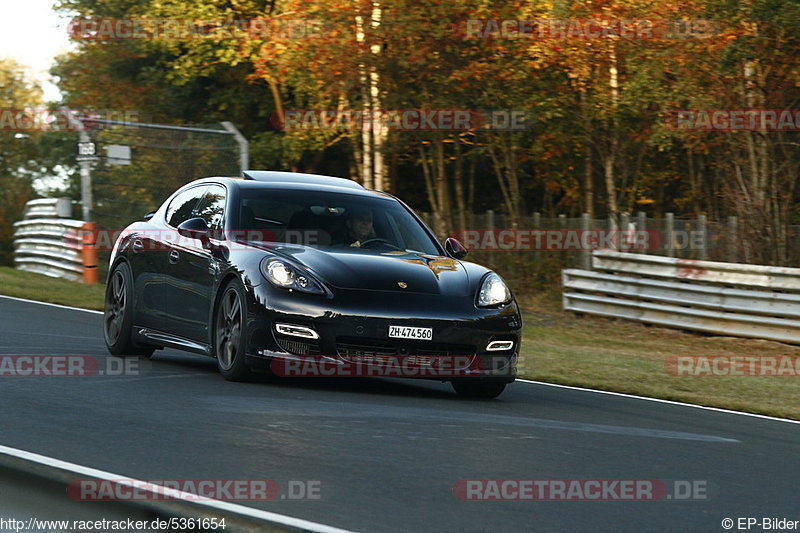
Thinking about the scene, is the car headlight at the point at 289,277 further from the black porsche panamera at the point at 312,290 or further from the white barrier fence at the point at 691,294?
the white barrier fence at the point at 691,294

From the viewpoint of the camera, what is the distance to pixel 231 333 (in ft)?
30.7

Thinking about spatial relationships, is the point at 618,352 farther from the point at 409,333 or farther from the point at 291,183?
the point at 409,333

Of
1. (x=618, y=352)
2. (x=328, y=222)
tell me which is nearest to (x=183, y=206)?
(x=328, y=222)

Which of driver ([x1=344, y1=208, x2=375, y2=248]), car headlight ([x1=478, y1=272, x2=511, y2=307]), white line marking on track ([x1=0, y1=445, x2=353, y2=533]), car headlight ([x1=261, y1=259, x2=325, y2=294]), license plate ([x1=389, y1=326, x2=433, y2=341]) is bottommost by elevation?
license plate ([x1=389, y1=326, x2=433, y2=341])

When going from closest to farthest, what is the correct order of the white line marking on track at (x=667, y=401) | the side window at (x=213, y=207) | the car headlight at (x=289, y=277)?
the car headlight at (x=289, y=277) → the white line marking on track at (x=667, y=401) → the side window at (x=213, y=207)

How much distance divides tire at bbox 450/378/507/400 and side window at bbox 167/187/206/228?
2684 millimetres

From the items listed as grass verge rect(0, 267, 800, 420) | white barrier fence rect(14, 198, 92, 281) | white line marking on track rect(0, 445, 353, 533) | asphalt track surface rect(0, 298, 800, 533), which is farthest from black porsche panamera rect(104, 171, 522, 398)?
white barrier fence rect(14, 198, 92, 281)

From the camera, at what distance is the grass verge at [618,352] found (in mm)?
11336

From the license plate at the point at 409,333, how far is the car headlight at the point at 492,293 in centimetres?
52

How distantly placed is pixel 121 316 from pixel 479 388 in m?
3.30

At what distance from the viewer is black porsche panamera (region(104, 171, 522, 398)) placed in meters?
8.89

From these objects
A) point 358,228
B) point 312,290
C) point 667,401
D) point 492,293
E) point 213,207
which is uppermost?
point 213,207

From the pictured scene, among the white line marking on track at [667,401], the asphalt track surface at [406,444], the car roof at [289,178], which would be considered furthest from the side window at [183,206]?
the white line marking on track at [667,401]

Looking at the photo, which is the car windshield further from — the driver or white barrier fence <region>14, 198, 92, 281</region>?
white barrier fence <region>14, 198, 92, 281</region>
